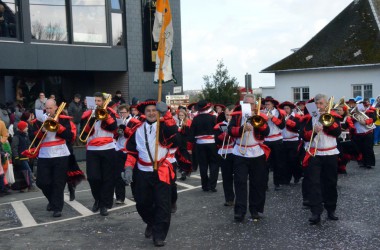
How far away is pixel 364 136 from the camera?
47.6 ft

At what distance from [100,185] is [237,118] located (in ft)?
8.60

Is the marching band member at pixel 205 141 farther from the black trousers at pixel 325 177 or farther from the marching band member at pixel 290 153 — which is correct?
the black trousers at pixel 325 177

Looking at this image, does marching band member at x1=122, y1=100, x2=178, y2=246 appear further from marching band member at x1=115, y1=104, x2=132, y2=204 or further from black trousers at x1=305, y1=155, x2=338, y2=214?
marching band member at x1=115, y1=104, x2=132, y2=204

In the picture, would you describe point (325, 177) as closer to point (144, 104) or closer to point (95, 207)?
point (144, 104)

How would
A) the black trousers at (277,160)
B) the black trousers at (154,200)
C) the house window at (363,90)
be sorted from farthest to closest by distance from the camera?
the house window at (363,90) < the black trousers at (277,160) < the black trousers at (154,200)

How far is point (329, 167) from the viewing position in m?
8.32

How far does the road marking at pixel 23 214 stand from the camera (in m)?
8.88

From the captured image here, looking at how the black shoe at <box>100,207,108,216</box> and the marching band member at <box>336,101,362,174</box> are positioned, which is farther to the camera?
the marching band member at <box>336,101,362,174</box>

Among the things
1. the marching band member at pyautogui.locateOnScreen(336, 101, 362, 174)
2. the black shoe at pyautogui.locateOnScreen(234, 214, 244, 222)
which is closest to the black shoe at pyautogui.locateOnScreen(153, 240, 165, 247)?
the black shoe at pyautogui.locateOnScreen(234, 214, 244, 222)

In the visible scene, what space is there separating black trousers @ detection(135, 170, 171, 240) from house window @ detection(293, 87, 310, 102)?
97.4 ft

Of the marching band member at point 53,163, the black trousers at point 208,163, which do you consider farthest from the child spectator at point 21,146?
the black trousers at point 208,163

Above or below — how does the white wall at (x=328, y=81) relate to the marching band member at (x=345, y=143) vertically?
above

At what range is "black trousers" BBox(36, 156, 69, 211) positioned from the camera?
9258 mm

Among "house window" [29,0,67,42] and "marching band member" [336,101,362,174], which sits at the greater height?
"house window" [29,0,67,42]
